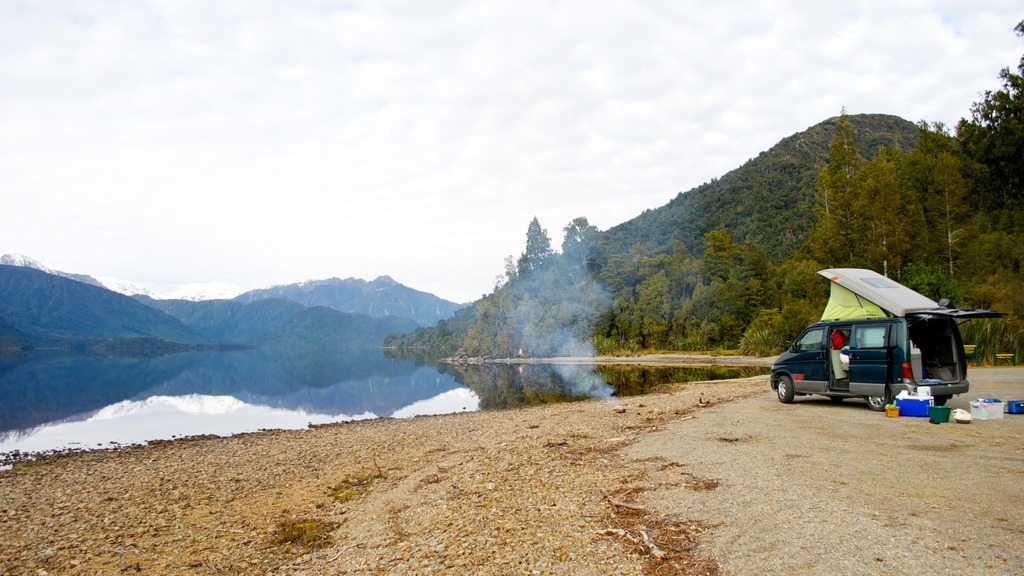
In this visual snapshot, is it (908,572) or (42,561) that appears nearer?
(908,572)

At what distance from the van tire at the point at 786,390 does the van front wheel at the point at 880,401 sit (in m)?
2.18

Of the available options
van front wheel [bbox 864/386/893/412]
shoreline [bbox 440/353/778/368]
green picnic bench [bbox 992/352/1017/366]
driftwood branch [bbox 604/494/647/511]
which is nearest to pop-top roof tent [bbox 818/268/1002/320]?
van front wheel [bbox 864/386/893/412]

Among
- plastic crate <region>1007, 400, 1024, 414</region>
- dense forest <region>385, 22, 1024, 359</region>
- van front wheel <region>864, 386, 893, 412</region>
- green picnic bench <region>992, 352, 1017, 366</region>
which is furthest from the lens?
dense forest <region>385, 22, 1024, 359</region>

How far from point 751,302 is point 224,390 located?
5609cm

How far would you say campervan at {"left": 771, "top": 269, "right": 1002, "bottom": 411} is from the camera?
12.5 m

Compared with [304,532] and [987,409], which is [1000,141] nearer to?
[987,409]

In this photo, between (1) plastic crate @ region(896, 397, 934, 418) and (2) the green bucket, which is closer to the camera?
(2) the green bucket

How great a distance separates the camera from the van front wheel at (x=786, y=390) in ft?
51.0

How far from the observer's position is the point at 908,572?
4.34 metres

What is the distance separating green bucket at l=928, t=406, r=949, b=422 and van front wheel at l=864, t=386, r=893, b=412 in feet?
4.74

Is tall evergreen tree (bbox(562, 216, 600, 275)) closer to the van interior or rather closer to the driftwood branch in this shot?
the van interior

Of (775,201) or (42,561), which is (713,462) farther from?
(775,201)

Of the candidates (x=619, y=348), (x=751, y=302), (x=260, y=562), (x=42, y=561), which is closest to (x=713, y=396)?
(x=260, y=562)

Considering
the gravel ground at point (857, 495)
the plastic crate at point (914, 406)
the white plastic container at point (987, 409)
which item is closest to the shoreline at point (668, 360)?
the plastic crate at point (914, 406)
